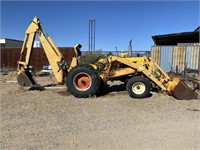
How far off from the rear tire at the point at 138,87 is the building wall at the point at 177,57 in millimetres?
7683

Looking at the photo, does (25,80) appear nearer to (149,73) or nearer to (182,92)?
(149,73)

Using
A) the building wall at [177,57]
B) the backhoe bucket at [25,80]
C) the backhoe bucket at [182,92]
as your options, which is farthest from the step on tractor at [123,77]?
the building wall at [177,57]

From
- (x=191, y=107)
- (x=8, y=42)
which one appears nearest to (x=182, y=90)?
(x=191, y=107)

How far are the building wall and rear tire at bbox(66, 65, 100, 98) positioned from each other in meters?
8.34

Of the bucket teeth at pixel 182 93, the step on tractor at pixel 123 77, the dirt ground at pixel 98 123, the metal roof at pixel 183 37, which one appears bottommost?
the dirt ground at pixel 98 123

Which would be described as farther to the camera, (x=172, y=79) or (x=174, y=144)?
(x=172, y=79)

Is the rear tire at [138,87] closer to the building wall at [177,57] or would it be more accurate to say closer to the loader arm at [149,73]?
the loader arm at [149,73]

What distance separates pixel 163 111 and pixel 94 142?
3423 mm

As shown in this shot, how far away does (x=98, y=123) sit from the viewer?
7.23m

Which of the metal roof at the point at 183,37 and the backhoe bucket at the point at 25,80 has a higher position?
the metal roof at the point at 183,37

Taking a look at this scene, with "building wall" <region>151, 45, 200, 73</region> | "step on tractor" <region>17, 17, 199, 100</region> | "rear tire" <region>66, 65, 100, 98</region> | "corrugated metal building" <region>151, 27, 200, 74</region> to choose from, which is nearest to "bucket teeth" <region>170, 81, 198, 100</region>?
"step on tractor" <region>17, 17, 199, 100</region>

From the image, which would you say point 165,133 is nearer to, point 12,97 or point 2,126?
point 2,126

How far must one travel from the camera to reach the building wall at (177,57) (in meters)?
19.1

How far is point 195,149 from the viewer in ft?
17.9
